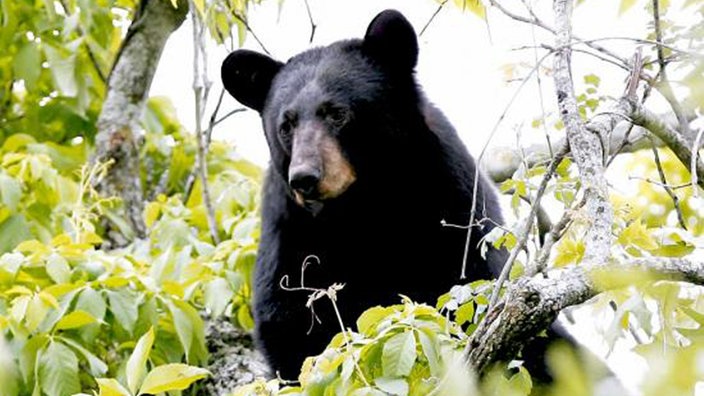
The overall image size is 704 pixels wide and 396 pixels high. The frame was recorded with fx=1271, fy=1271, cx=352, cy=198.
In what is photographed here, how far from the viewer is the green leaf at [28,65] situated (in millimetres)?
6395

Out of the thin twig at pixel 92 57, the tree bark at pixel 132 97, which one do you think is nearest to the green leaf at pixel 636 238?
the tree bark at pixel 132 97

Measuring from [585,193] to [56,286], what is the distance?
7.90ft

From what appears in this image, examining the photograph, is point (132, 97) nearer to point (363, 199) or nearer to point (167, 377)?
point (363, 199)

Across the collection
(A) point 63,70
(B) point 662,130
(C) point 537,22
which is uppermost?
(C) point 537,22

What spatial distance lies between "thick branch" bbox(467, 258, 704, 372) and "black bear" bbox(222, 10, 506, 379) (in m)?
2.37

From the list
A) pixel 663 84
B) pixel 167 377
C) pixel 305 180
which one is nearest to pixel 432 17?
pixel 305 180

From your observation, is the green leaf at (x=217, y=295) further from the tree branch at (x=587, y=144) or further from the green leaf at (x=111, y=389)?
the tree branch at (x=587, y=144)

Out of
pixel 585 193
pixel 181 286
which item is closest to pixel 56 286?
pixel 181 286

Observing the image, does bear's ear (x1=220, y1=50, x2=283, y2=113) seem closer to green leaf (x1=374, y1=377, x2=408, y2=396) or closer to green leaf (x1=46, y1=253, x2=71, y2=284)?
green leaf (x1=46, y1=253, x2=71, y2=284)

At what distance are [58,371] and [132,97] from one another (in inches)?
96.9

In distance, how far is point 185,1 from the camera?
6547mm

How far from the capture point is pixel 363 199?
5062 millimetres

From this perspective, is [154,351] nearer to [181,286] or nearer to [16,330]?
[181,286]

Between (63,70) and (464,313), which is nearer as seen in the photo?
(464,313)
